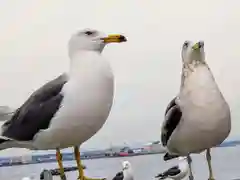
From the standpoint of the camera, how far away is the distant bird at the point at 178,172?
161 cm

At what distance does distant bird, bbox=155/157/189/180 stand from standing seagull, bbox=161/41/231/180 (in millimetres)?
269

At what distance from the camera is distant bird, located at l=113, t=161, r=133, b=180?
1.61m

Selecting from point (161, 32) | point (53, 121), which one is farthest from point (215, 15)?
point (53, 121)

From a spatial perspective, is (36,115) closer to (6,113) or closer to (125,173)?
(6,113)

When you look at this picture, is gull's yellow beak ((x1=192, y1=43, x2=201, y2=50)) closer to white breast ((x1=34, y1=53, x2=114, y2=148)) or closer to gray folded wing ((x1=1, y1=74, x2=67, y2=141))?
white breast ((x1=34, y1=53, x2=114, y2=148))

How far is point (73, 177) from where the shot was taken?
60.1 inches

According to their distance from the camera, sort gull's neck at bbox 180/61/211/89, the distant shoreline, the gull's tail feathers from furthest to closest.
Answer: the distant shoreline
the gull's tail feathers
gull's neck at bbox 180/61/211/89

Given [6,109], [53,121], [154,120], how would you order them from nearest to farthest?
[53,121], [6,109], [154,120]

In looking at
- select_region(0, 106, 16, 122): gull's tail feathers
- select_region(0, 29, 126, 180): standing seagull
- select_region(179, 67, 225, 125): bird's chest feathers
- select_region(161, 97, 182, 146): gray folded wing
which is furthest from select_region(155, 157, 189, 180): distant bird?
select_region(0, 106, 16, 122): gull's tail feathers

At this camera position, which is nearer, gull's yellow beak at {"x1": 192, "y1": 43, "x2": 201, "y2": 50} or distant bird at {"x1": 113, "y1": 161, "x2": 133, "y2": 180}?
gull's yellow beak at {"x1": 192, "y1": 43, "x2": 201, "y2": 50}

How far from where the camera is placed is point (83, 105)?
47.8 inches

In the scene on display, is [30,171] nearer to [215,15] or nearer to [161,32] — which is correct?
[161,32]

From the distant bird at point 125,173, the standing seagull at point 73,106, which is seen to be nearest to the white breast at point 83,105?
the standing seagull at point 73,106

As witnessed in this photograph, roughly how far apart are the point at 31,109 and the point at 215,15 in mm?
822
